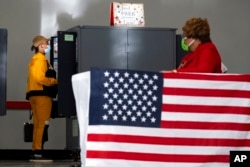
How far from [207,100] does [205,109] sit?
0.28 ft

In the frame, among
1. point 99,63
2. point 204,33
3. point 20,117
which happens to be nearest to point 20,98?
point 20,117

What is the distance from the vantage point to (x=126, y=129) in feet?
20.4

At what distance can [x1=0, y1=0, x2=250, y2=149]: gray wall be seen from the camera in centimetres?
1248

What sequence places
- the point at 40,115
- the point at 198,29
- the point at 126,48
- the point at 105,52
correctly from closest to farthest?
the point at 198,29 → the point at 105,52 → the point at 126,48 → the point at 40,115

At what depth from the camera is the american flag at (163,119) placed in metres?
6.16

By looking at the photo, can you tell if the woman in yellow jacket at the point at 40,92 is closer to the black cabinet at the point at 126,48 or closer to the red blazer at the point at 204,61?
the black cabinet at the point at 126,48

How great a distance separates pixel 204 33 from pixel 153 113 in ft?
3.46

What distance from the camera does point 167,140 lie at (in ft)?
20.6

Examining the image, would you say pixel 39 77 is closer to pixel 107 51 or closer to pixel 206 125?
pixel 107 51

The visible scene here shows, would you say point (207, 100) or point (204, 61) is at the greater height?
point (204, 61)

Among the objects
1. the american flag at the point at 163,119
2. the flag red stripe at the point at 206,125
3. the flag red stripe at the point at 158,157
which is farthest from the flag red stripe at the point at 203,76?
the flag red stripe at the point at 158,157

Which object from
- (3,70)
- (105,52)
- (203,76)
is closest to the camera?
(203,76)

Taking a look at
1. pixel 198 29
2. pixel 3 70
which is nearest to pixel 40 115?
pixel 3 70

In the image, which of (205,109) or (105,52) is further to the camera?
(105,52)
